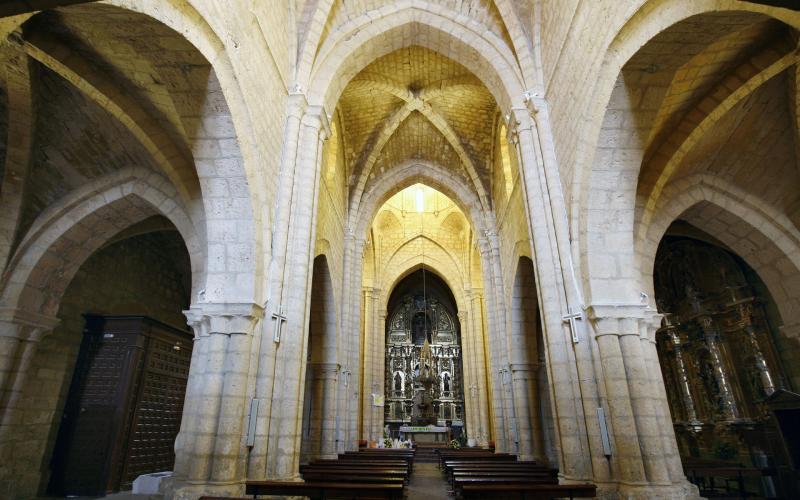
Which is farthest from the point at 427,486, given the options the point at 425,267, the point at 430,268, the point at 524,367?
the point at 425,267

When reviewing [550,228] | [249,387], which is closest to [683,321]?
[550,228]

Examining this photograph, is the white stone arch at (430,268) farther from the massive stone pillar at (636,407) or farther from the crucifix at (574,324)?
the massive stone pillar at (636,407)

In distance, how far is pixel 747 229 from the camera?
857 centimetres

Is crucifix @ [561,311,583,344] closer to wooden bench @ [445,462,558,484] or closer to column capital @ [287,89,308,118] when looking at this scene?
wooden bench @ [445,462,558,484]

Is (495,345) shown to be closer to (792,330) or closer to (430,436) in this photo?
(792,330)

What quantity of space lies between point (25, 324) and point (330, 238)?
6.89m

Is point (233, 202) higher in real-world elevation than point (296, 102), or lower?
lower

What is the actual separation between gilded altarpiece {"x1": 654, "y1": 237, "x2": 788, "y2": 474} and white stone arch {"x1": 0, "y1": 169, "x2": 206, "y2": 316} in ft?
36.3

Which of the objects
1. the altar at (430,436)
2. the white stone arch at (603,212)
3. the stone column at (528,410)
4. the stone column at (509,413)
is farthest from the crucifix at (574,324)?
the altar at (430,436)

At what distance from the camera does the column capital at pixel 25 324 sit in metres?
7.46

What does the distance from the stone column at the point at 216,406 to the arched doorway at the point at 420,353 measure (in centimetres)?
1658

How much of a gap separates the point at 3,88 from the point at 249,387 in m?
5.80

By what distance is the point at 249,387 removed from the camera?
6445 millimetres

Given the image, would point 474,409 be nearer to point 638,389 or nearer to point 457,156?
point 457,156
